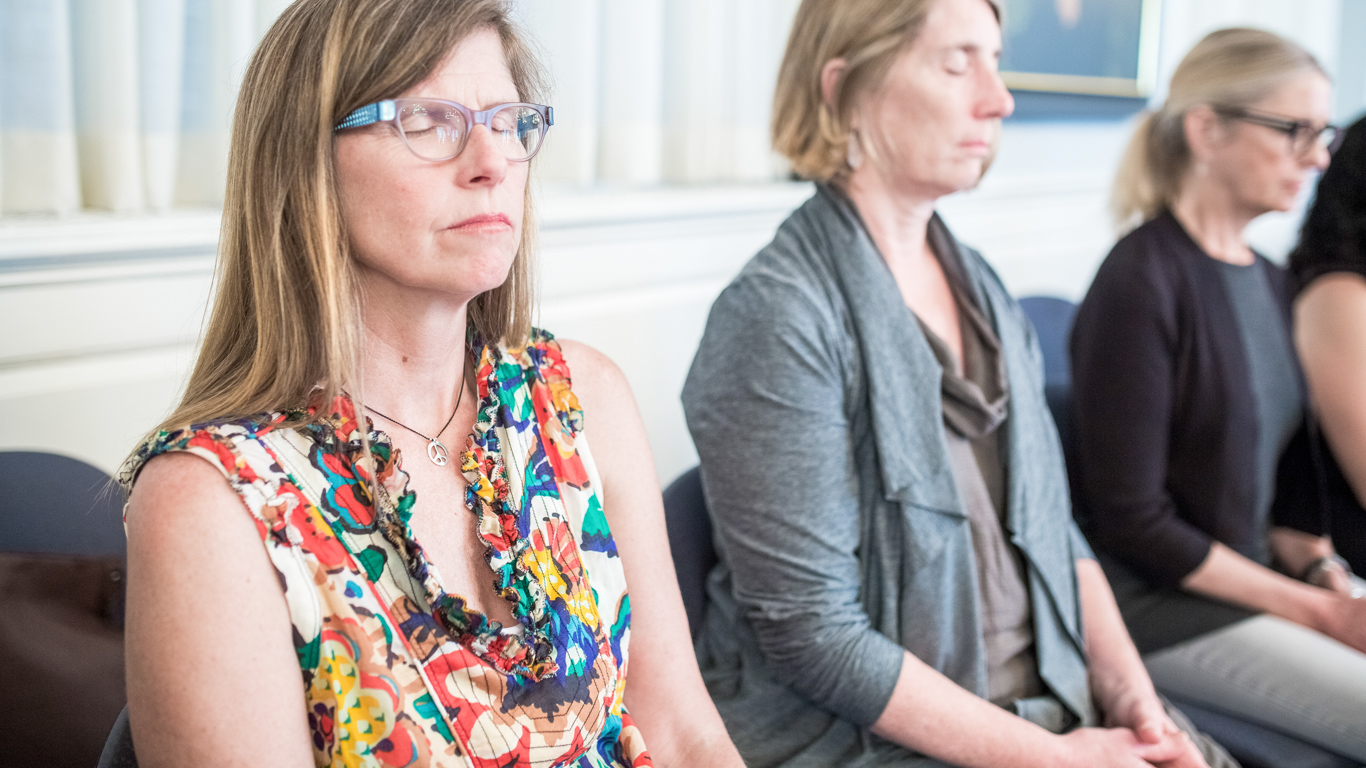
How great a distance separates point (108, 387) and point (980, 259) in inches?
48.1

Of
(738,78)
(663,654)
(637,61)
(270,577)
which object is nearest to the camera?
(270,577)

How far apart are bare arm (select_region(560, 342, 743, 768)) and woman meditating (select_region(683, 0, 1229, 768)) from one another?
7.8 inches

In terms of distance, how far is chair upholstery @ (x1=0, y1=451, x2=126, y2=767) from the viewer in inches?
38.7

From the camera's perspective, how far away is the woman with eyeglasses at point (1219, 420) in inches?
64.4

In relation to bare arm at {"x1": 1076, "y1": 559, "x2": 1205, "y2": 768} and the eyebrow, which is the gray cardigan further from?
the eyebrow

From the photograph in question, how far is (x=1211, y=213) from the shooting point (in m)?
1.97

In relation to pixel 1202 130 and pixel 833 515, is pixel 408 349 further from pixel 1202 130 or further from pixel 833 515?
pixel 1202 130

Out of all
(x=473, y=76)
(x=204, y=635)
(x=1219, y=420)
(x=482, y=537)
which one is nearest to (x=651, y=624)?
(x=482, y=537)

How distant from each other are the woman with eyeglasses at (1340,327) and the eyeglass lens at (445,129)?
5.23 feet

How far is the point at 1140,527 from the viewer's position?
172 centimetres

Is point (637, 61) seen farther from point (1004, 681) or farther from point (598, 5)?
point (1004, 681)

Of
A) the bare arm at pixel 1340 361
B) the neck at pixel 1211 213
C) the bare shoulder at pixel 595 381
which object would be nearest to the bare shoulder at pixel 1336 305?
the bare arm at pixel 1340 361

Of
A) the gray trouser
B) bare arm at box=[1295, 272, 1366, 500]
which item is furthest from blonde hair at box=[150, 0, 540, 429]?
bare arm at box=[1295, 272, 1366, 500]

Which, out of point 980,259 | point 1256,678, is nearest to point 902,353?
point 980,259
